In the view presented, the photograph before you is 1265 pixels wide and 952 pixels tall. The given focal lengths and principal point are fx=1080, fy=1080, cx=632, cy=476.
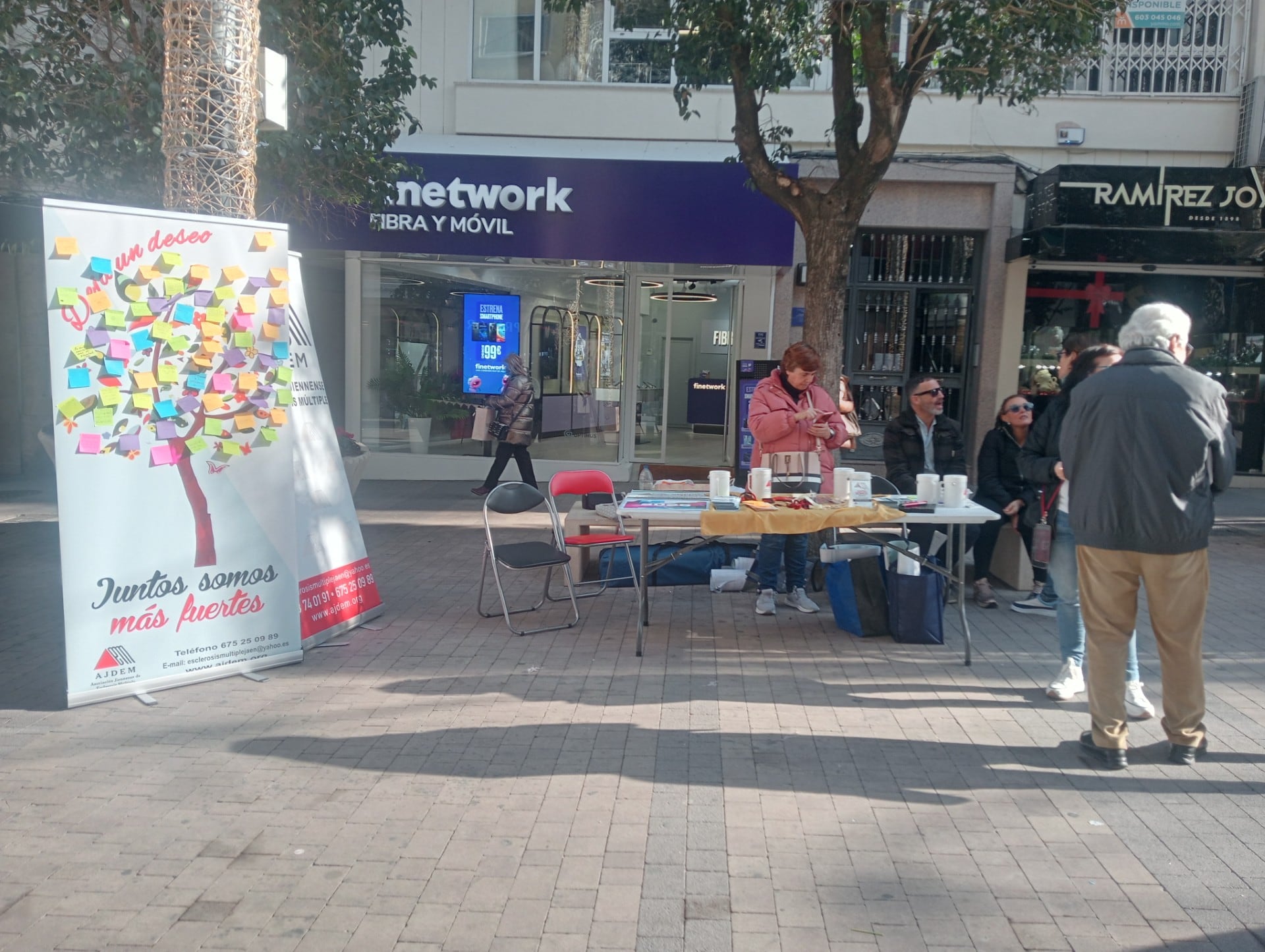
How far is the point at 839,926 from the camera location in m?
3.29

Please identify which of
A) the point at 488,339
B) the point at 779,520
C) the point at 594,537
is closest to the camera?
the point at 779,520

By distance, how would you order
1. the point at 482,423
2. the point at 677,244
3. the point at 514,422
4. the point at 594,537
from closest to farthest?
the point at 594,537
the point at 514,422
the point at 677,244
the point at 482,423

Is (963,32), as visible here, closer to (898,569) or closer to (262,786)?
(898,569)

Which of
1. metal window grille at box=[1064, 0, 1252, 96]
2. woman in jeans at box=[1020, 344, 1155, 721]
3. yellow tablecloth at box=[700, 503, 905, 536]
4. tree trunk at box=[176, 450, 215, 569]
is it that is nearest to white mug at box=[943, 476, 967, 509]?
woman in jeans at box=[1020, 344, 1155, 721]

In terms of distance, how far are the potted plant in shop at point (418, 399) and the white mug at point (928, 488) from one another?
26.7 feet

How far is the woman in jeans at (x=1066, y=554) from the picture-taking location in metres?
5.20

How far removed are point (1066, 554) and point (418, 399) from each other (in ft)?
31.3

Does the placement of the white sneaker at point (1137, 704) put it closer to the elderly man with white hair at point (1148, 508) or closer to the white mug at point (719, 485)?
the elderly man with white hair at point (1148, 508)

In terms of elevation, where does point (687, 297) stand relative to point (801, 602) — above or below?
above

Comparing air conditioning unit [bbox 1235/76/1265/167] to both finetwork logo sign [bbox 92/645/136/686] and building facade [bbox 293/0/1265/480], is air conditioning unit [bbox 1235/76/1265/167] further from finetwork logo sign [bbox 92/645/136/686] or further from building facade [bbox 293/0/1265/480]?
finetwork logo sign [bbox 92/645/136/686]

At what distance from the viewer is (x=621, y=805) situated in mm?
4141

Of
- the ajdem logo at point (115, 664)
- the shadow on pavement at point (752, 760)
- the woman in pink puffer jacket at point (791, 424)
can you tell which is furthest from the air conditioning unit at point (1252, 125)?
the ajdem logo at point (115, 664)

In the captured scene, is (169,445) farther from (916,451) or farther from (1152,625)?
(916,451)

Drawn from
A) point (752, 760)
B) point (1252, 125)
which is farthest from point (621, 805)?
point (1252, 125)
